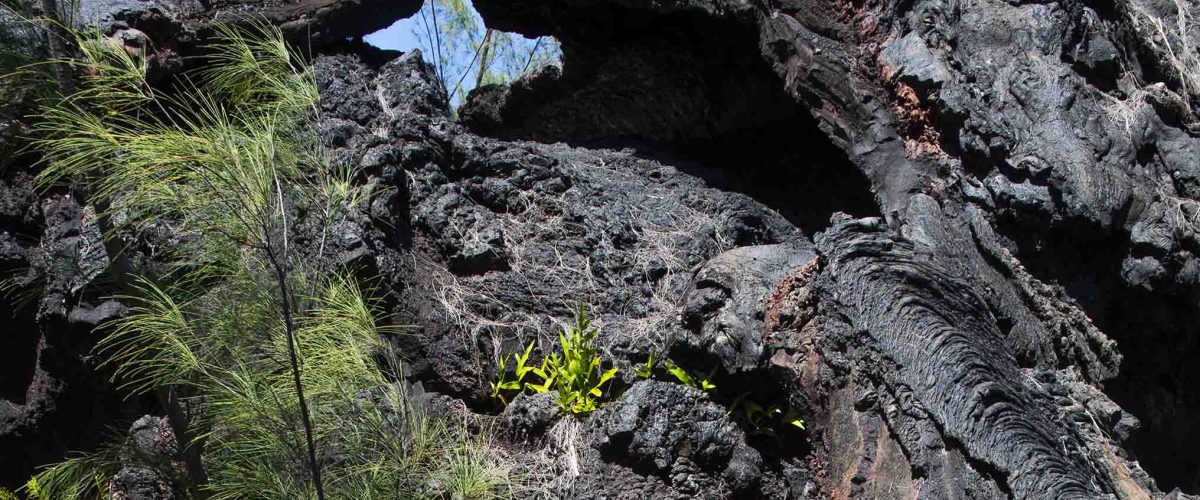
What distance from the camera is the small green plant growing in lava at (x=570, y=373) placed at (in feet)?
11.0

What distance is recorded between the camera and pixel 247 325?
2633 millimetres

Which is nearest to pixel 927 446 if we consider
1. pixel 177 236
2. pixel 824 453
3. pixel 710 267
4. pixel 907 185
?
pixel 824 453

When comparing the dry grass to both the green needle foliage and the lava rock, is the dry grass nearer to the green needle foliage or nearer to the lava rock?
the lava rock

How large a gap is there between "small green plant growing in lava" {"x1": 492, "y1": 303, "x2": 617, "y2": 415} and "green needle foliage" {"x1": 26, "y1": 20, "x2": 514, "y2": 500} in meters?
0.45

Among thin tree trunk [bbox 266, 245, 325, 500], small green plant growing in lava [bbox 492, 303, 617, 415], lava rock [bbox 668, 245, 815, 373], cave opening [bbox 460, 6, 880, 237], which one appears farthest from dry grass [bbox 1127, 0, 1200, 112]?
thin tree trunk [bbox 266, 245, 325, 500]

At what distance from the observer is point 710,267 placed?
3318 mm

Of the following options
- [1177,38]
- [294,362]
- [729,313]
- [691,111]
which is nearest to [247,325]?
[294,362]

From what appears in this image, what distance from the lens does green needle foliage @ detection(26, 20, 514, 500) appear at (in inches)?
95.9

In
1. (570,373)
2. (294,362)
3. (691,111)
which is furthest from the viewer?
(691,111)

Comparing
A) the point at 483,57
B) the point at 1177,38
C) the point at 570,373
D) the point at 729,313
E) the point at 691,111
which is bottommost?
the point at 570,373

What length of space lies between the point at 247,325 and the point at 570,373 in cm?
113

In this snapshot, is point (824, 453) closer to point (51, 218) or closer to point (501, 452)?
point (501, 452)

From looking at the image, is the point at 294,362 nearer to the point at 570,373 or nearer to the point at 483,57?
the point at 570,373

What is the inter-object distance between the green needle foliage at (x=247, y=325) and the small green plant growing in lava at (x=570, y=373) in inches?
17.9
